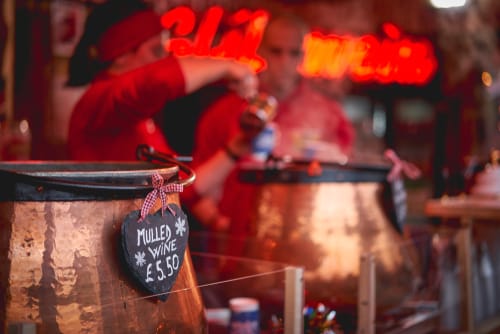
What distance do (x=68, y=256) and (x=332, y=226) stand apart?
921 millimetres

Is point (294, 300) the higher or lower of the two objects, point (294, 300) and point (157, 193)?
the lower

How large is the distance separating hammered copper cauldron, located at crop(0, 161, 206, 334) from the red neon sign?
2757mm

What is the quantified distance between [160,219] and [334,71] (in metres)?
6.34

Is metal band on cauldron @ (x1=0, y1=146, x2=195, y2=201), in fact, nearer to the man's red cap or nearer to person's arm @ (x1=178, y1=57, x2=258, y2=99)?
person's arm @ (x1=178, y1=57, x2=258, y2=99)

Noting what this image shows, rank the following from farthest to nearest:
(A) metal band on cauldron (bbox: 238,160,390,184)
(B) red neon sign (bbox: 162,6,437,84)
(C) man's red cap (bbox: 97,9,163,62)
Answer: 1. (B) red neon sign (bbox: 162,6,437,84)
2. (C) man's red cap (bbox: 97,9,163,62)
3. (A) metal band on cauldron (bbox: 238,160,390,184)

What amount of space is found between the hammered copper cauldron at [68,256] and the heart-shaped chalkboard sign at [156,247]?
0.07 feet

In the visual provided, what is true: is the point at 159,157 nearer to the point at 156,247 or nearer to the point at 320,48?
the point at 156,247

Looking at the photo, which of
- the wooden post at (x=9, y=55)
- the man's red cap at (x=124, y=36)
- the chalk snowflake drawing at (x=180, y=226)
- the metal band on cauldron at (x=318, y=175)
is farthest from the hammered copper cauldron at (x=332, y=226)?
the wooden post at (x=9, y=55)

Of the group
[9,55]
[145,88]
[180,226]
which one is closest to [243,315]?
[180,226]

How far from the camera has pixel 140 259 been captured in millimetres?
960

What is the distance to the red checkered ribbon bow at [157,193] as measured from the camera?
977 millimetres

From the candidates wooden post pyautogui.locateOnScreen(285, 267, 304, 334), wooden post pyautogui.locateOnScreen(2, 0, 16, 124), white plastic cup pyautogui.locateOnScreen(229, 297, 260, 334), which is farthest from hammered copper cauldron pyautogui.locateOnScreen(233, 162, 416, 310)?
wooden post pyautogui.locateOnScreen(2, 0, 16, 124)

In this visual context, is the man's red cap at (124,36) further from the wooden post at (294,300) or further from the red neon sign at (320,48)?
the wooden post at (294,300)

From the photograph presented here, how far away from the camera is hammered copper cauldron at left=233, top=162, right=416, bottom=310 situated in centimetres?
163
